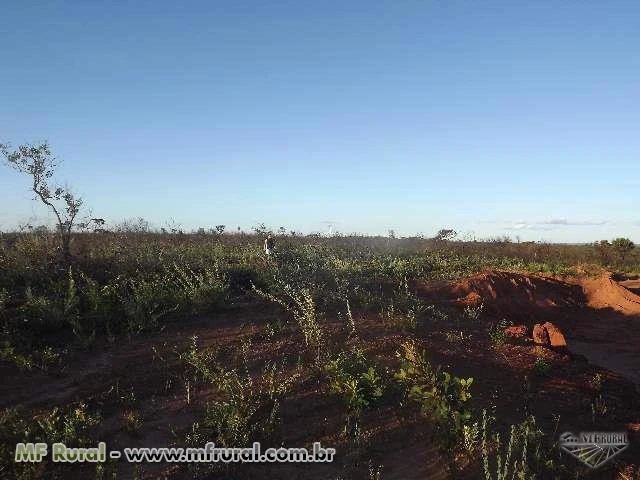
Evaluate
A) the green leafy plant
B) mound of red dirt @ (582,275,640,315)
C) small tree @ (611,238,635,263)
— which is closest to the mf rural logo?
the green leafy plant

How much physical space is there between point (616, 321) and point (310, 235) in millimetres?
14368

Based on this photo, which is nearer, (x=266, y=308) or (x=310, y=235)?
(x=266, y=308)

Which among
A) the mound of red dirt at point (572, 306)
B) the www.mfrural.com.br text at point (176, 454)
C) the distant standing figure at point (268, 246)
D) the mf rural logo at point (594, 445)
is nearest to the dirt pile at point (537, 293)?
the mound of red dirt at point (572, 306)

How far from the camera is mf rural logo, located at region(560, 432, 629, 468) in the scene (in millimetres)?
4176

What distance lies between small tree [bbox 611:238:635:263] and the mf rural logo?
20482mm

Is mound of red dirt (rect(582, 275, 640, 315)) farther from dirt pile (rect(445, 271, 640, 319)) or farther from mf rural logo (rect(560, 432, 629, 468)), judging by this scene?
mf rural logo (rect(560, 432, 629, 468))

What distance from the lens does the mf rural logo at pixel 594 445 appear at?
4176 millimetres

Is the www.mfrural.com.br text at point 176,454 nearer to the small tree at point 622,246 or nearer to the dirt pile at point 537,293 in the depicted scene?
the dirt pile at point 537,293

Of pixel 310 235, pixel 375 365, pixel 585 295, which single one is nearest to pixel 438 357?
pixel 375 365

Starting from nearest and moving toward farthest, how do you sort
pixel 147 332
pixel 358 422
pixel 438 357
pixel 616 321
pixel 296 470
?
pixel 296 470
pixel 358 422
pixel 438 357
pixel 147 332
pixel 616 321

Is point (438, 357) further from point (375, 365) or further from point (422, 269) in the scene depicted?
point (422, 269)

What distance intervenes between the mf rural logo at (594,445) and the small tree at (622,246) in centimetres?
2048

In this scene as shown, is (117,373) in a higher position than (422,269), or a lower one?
lower

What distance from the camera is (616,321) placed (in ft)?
40.3
